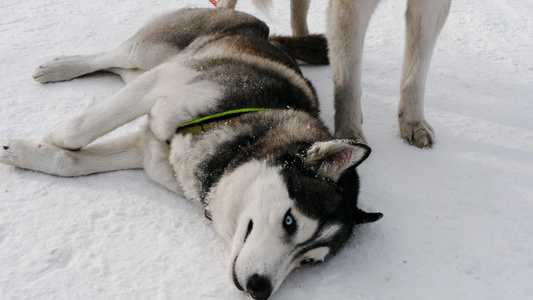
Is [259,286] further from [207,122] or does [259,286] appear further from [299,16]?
[299,16]

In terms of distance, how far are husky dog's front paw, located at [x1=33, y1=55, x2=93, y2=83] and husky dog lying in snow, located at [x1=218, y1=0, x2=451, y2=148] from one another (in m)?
1.91

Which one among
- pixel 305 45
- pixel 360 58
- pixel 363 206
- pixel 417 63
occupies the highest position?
pixel 360 58

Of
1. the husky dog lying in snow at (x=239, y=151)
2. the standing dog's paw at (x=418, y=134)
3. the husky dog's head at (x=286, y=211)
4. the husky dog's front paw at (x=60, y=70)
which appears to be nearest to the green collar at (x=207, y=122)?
the husky dog lying in snow at (x=239, y=151)

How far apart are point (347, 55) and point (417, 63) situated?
0.52m

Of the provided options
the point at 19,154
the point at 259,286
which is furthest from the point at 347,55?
the point at 19,154

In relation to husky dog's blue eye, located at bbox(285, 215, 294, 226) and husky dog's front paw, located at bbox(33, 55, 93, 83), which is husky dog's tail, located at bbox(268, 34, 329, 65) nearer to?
husky dog's front paw, located at bbox(33, 55, 93, 83)

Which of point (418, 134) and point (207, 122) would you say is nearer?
point (207, 122)

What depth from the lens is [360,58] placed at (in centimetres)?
311

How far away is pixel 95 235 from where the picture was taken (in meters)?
2.22

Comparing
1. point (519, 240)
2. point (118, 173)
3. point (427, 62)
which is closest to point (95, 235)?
point (118, 173)

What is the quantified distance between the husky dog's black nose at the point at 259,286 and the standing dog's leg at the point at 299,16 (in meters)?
3.18

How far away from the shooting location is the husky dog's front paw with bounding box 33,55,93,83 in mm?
3533

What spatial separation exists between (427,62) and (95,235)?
7.74ft

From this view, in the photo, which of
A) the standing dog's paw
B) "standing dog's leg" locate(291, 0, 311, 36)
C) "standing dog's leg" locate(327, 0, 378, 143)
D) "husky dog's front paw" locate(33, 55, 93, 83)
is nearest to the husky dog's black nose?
"standing dog's leg" locate(327, 0, 378, 143)
